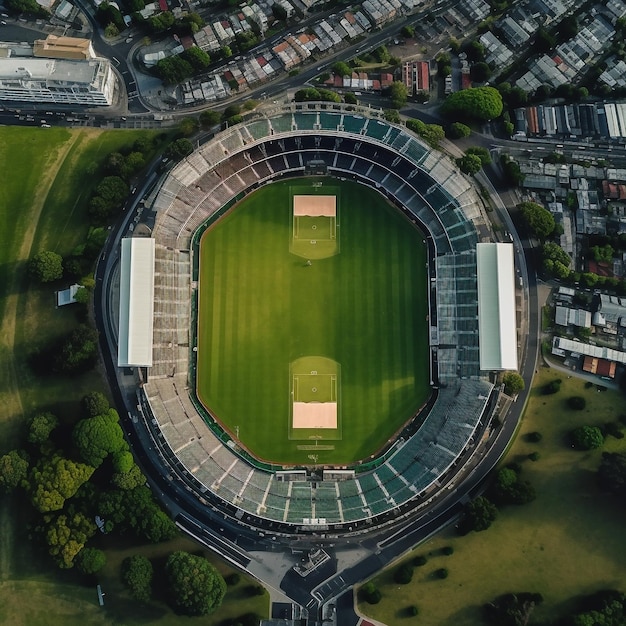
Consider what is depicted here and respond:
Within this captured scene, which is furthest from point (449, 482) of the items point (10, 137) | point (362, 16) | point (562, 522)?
point (10, 137)

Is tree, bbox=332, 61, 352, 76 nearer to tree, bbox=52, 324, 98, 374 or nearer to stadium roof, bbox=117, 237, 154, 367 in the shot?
stadium roof, bbox=117, 237, 154, 367

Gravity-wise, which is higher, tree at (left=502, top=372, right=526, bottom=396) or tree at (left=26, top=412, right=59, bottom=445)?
tree at (left=502, top=372, right=526, bottom=396)

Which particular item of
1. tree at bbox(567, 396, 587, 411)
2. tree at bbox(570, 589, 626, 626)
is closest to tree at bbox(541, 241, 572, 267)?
tree at bbox(567, 396, 587, 411)

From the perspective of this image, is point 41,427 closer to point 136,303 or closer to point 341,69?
point 136,303

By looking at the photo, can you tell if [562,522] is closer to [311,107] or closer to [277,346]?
[277,346]

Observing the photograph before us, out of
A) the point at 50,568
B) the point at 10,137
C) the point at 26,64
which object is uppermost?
the point at 26,64

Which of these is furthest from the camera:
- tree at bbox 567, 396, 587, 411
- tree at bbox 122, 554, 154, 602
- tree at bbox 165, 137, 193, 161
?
tree at bbox 165, 137, 193, 161

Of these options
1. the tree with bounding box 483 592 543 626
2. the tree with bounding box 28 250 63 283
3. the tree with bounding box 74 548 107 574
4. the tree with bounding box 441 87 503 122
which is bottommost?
the tree with bounding box 483 592 543 626
